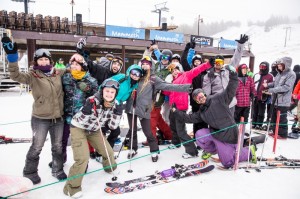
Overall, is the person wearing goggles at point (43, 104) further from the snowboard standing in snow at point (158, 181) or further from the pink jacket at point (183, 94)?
the pink jacket at point (183, 94)

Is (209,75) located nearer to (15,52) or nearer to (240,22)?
(15,52)

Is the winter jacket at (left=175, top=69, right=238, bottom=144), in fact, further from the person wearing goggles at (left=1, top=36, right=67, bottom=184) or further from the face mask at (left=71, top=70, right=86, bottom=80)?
the person wearing goggles at (left=1, top=36, right=67, bottom=184)

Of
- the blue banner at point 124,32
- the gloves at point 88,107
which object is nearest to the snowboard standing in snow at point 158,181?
the gloves at point 88,107

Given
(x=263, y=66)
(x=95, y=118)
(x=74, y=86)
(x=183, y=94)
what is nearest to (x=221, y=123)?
(x=183, y=94)

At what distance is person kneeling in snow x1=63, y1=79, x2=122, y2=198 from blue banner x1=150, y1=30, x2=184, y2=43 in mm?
14170

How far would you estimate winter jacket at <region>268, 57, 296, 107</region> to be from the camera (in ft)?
16.8

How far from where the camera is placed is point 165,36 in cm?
1708

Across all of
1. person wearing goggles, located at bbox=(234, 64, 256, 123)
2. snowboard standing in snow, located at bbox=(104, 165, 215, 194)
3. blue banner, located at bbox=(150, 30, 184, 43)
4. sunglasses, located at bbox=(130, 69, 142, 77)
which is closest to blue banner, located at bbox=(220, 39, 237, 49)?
blue banner, located at bbox=(150, 30, 184, 43)

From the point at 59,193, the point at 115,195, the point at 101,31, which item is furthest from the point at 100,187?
the point at 101,31

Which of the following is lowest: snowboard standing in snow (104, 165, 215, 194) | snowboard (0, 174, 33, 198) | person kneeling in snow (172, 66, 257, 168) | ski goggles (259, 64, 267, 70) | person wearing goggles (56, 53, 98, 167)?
snowboard standing in snow (104, 165, 215, 194)

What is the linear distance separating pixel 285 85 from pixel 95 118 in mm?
4655

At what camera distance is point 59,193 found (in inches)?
110

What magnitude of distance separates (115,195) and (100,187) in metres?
0.34

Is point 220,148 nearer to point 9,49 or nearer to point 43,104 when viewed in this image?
point 43,104
